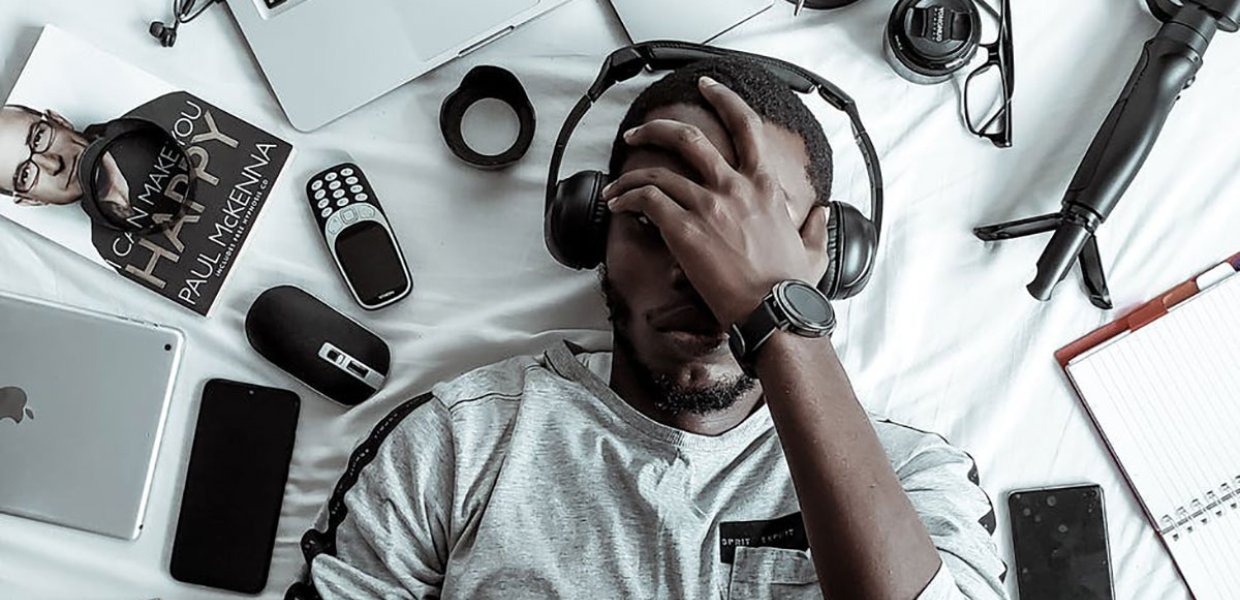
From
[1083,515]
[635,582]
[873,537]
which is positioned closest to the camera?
[873,537]

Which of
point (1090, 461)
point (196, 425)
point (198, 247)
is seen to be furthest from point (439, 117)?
point (1090, 461)

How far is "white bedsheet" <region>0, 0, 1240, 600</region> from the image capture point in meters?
1.30

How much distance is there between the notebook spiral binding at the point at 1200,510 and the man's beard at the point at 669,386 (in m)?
0.50

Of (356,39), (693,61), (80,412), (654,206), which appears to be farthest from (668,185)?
(80,412)

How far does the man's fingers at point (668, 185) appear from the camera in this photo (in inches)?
38.8

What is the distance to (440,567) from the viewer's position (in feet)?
3.76

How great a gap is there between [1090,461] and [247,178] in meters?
0.91

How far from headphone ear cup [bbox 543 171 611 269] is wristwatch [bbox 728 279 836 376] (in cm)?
20

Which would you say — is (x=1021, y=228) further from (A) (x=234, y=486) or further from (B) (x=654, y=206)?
(A) (x=234, y=486)

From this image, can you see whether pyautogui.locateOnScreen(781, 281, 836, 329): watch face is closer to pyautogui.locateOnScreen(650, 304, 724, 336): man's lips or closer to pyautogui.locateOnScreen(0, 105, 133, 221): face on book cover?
pyautogui.locateOnScreen(650, 304, 724, 336): man's lips

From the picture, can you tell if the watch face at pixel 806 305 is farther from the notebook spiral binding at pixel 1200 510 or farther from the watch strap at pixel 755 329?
the notebook spiral binding at pixel 1200 510

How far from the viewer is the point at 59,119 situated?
1.30m

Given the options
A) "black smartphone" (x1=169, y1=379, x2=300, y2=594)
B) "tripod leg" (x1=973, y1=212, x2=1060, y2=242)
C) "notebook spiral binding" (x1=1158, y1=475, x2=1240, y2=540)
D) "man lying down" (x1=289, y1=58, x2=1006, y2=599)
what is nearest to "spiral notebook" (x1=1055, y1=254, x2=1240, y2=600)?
"notebook spiral binding" (x1=1158, y1=475, x2=1240, y2=540)

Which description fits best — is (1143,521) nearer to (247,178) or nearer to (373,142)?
(373,142)
